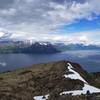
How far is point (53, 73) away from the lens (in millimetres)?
73812

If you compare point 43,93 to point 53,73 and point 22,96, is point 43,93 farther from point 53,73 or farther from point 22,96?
point 53,73

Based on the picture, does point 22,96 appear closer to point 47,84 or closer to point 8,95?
point 8,95

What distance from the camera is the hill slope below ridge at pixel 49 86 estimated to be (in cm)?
5519

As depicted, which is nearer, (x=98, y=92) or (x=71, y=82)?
(x=98, y=92)

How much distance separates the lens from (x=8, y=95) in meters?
55.8

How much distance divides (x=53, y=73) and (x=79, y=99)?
23865 mm

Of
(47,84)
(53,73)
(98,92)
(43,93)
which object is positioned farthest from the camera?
(53,73)

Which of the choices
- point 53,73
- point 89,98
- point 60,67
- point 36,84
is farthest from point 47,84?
point 89,98

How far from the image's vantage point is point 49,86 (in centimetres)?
6525

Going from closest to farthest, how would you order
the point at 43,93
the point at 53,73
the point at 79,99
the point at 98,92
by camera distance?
1. the point at 79,99
2. the point at 98,92
3. the point at 43,93
4. the point at 53,73

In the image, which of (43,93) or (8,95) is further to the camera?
(43,93)

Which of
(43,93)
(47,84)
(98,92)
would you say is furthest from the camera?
(47,84)

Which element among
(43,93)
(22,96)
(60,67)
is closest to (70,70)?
(60,67)

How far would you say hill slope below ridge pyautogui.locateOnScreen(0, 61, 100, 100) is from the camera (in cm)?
5519
